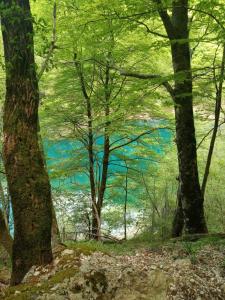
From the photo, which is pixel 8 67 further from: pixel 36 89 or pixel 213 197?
pixel 213 197

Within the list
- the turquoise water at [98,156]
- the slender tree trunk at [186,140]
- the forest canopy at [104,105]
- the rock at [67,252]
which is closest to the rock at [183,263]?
the rock at [67,252]

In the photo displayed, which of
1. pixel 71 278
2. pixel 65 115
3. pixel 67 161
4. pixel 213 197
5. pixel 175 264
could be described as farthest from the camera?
pixel 213 197

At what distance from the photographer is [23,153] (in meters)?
3.71

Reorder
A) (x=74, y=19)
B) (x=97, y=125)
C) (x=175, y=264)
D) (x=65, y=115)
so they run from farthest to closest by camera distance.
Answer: (x=65, y=115) < (x=97, y=125) < (x=74, y=19) < (x=175, y=264)

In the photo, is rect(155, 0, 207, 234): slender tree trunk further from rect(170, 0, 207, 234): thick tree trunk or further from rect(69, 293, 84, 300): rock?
rect(69, 293, 84, 300): rock

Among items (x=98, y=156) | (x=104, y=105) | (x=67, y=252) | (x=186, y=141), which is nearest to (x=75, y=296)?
(x=67, y=252)

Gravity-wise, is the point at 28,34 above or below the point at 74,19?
below

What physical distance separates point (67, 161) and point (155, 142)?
3.20 m

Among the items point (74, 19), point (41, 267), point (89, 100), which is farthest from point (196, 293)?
point (89, 100)

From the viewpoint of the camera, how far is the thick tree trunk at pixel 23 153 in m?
3.69

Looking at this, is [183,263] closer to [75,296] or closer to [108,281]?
[108,281]

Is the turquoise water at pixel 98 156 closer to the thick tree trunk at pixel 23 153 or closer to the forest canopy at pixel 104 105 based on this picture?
the forest canopy at pixel 104 105

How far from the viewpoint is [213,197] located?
17.1 meters

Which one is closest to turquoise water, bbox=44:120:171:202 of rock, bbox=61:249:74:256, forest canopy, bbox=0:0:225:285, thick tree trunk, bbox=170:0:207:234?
forest canopy, bbox=0:0:225:285
